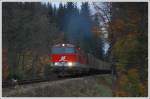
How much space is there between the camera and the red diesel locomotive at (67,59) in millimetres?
22266

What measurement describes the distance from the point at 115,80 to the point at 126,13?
12.1ft

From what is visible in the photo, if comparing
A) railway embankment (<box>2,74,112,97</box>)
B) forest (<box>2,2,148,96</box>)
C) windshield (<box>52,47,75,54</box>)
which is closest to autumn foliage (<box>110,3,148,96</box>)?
forest (<box>2,2,148,96</box>)

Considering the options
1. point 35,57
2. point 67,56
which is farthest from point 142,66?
point 35,57

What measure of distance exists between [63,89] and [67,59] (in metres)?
4.20

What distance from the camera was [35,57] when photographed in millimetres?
29750

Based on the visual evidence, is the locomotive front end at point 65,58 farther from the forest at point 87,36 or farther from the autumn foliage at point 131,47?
the autumn foliage at point 131,47

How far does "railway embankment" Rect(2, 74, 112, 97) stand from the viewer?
15.6 meters

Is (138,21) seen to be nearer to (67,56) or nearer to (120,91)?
(120,91)

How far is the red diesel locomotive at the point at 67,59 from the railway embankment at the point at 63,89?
885mm

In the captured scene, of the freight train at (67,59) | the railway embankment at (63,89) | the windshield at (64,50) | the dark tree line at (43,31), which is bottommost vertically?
the railway embankment at (63,89)

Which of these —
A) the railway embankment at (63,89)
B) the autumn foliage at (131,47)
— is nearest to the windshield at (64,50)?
the railway embankment at (63,89)

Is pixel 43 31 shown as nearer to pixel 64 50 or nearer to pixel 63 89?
pixel 64 50

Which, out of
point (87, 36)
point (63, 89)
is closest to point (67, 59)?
point (87, 36)

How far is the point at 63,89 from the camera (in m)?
18.7
